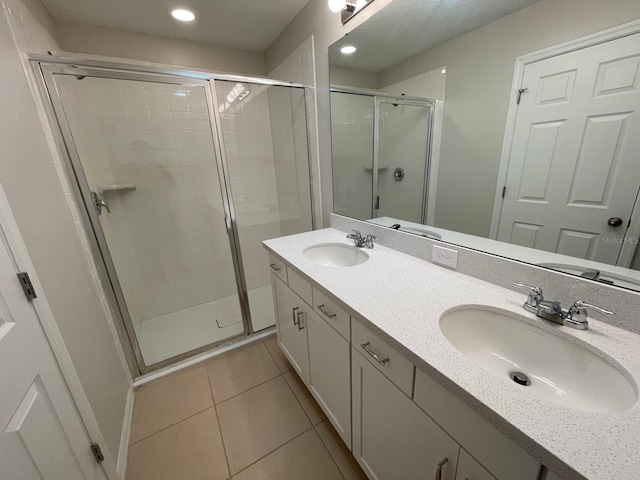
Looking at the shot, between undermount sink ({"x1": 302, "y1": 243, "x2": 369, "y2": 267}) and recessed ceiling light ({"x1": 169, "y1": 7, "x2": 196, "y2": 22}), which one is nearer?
undermount sink ({"x1": 302, "y1": 243, "x2": 369, "y2": 267})

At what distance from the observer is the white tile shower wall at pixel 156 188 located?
176cm

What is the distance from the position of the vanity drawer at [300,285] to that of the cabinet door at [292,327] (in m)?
0.04

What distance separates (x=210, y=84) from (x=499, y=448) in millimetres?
2080

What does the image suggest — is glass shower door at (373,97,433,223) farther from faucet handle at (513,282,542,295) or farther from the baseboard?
the baseboard

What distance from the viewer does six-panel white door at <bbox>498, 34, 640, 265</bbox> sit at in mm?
674

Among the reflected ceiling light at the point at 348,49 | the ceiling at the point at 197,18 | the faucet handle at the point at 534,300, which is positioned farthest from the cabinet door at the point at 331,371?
the ceiling at the point at 197,18

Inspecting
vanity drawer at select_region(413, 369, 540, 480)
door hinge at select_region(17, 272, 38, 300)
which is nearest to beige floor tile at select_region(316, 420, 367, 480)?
vanity drawer at select_region(413, 369, 540, 480)

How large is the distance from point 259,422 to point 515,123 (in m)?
1.81

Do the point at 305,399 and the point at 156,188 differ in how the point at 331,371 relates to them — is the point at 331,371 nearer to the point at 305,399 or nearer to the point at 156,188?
the point at 305,399

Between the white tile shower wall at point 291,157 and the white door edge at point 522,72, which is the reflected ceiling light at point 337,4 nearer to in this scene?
the white tile shower wall at point 291,157

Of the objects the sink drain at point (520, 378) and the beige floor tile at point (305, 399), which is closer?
the sink drain at point (520, 378)

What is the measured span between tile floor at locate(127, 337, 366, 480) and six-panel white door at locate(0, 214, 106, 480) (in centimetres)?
45

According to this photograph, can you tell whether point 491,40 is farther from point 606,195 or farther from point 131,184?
point 131,184

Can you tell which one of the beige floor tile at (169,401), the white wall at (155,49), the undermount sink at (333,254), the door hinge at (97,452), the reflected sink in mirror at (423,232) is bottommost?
the beige floor tile at (169,401)
